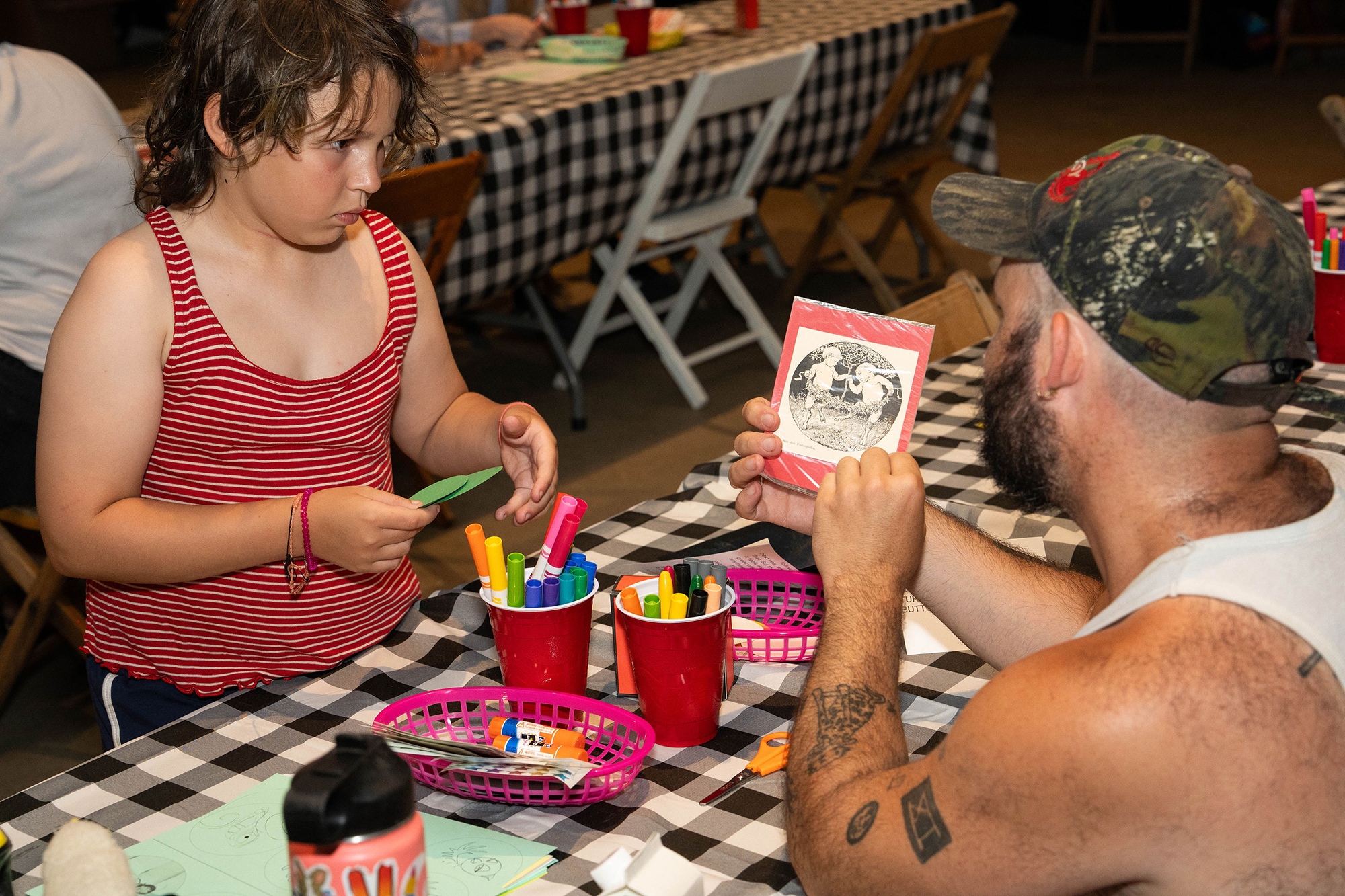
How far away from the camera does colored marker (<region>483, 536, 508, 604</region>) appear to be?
1176 mm

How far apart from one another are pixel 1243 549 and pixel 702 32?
418 centimetres

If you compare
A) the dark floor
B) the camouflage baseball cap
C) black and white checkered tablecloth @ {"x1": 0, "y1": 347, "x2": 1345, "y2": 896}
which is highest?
the camouflage baseball cap

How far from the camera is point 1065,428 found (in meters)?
1.03

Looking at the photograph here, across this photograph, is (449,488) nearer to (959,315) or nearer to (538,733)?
(538,733)

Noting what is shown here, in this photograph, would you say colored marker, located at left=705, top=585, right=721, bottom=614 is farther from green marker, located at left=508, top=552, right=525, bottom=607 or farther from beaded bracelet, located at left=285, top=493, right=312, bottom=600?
beaded bracelet, located at left=285, top=493, right=312, bottom=600

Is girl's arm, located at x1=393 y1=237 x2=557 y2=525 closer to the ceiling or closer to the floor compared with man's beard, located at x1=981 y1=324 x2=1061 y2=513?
closer to the floor

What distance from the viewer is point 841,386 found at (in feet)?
4.18

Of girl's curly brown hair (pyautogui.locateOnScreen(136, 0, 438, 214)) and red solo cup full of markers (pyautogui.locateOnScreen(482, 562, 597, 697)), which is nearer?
red solo cup full of markers (pyautogui.locateOnScreen(482, 562, 597, 697))

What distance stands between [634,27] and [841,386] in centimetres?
330

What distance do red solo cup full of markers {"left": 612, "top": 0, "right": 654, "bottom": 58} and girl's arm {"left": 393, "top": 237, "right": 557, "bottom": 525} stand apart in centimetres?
277

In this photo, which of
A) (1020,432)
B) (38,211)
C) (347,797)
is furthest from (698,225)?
(347,797)

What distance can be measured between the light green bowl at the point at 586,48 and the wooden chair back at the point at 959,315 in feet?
6.77

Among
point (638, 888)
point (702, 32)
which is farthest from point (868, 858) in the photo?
point (702, 32)

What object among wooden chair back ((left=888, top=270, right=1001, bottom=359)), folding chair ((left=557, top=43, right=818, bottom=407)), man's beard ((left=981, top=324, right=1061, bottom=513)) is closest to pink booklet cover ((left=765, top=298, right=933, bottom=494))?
man's beard ((left=981, top=324, right=1061, bottom=513))
